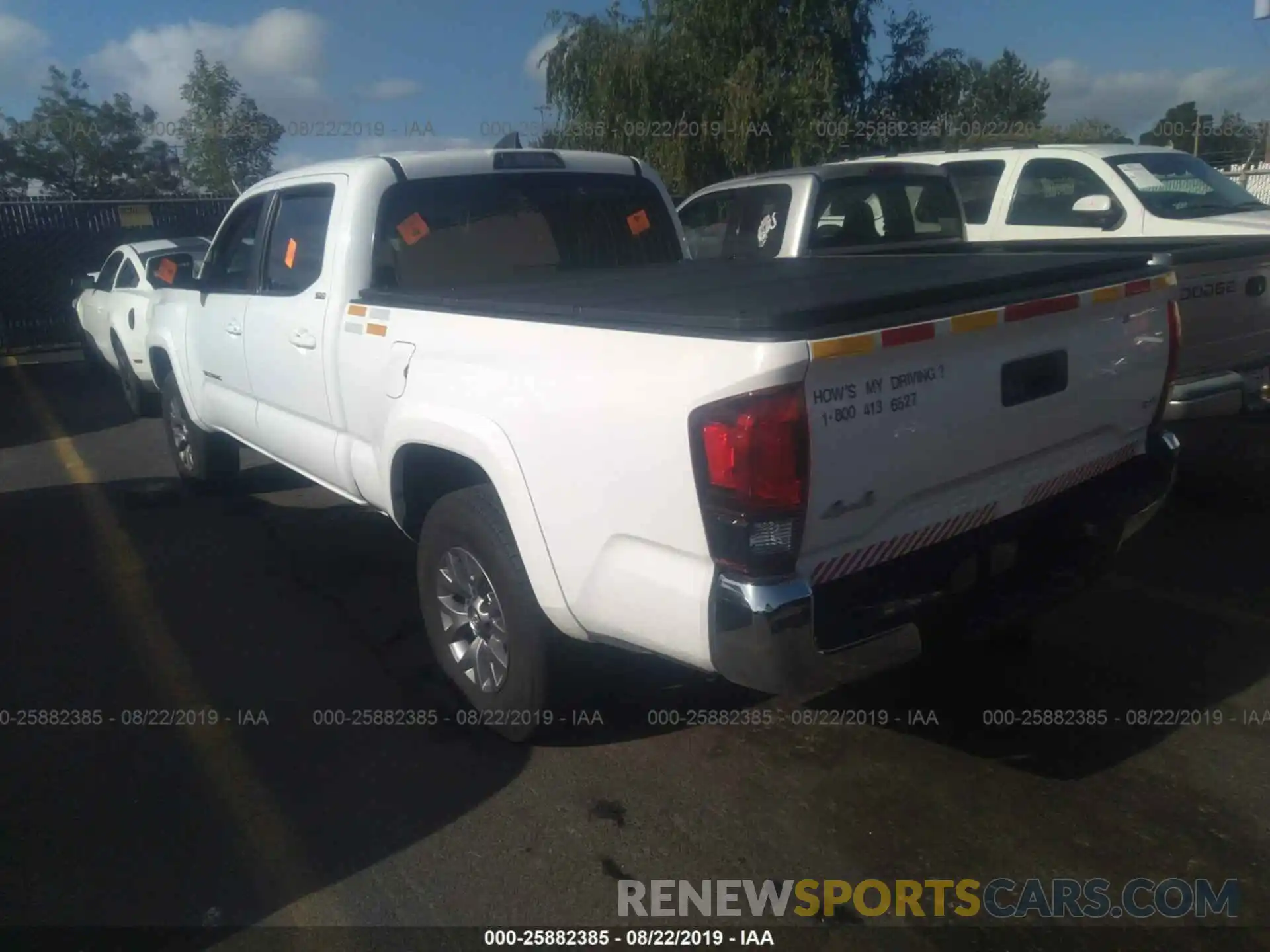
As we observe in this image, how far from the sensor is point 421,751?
359 centimetres

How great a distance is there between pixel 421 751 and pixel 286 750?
497 mm

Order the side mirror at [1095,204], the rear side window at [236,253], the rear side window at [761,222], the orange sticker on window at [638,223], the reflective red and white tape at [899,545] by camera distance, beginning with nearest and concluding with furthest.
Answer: the reflective red and white tape at [899,545] → the orange sticker on window at [638,223] → the rear side window at [236,253] → the rear side window at [761,222] → the side mirror at [1095,204]

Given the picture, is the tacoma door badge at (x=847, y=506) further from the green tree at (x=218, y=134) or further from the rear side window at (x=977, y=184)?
the green tree at (x=218, y=134)

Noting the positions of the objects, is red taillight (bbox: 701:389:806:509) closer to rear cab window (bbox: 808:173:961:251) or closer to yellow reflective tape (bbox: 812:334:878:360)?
yellow reflective tape (bbox: 812:334:878:360)

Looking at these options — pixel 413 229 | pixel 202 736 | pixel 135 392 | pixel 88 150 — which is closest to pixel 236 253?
pixel 413 229

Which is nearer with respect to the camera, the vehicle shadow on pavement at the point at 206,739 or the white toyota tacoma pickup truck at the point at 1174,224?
the vehicle shadow on pavement at the point at 206,739

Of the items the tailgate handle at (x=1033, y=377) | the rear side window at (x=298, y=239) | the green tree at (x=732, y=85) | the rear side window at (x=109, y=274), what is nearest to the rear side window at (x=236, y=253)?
the rear side window at (x=298, y=239)

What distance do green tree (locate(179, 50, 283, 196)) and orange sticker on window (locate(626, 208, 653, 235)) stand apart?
2519 cm

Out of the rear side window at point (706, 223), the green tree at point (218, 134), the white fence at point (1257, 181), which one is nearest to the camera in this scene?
the rear side window at point (706, 223)

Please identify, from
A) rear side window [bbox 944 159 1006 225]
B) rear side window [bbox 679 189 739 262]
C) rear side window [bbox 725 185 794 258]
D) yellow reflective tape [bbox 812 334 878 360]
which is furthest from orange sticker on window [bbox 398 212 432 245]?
rear side window [bbox 944 159 1006 225]

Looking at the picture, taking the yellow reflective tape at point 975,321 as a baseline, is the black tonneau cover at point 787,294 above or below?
above

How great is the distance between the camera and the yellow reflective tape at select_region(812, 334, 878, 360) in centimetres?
240

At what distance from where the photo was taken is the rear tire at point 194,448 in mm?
6578

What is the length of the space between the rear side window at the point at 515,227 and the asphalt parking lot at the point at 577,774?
1.64 m
